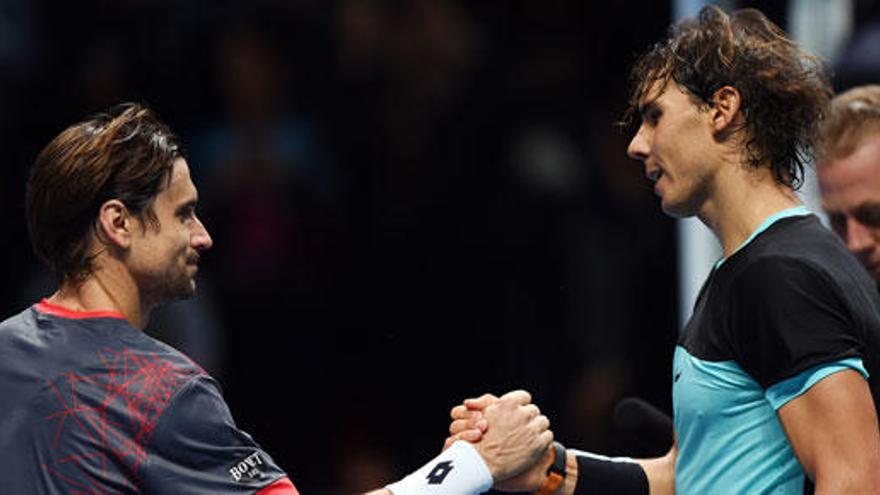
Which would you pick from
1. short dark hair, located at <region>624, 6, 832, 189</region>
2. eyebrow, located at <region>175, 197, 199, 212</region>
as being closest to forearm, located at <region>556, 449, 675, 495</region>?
short dark hair, located at <region>624, 6, 832, 189</region>

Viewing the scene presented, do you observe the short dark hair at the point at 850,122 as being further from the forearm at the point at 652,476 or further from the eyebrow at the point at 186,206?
the eyebrow at the point at 186,206

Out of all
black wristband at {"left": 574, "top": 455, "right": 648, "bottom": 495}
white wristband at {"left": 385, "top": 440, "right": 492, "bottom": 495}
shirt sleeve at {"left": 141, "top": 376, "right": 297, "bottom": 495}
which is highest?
shirt sleeve at {"left": 141, "top": 376, "right": 297, "bottom": 495}

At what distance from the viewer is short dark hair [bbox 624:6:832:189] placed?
3.41 metres

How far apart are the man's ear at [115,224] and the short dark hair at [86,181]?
0.01 meters

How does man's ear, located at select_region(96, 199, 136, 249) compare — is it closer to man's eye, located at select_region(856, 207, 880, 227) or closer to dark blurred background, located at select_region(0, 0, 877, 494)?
man's eye, located at select_region(856, 207, 880, 227)

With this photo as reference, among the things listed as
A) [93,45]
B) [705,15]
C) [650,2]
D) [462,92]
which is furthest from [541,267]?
[705,15]

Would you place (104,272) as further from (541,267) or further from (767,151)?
(541,267)

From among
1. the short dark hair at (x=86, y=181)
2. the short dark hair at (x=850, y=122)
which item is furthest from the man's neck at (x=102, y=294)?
the short dark hair at (x=850, y=122)

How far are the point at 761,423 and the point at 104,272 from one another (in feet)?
4.44

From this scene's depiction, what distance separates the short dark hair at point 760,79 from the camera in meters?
3.41

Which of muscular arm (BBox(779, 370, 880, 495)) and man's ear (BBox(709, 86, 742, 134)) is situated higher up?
man's ear (BBox(709, 86, 742, 134))

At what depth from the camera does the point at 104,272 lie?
335 cm

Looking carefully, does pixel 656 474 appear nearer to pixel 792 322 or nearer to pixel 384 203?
pixel 792 322

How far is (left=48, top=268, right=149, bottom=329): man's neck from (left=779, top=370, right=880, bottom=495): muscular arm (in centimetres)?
136
